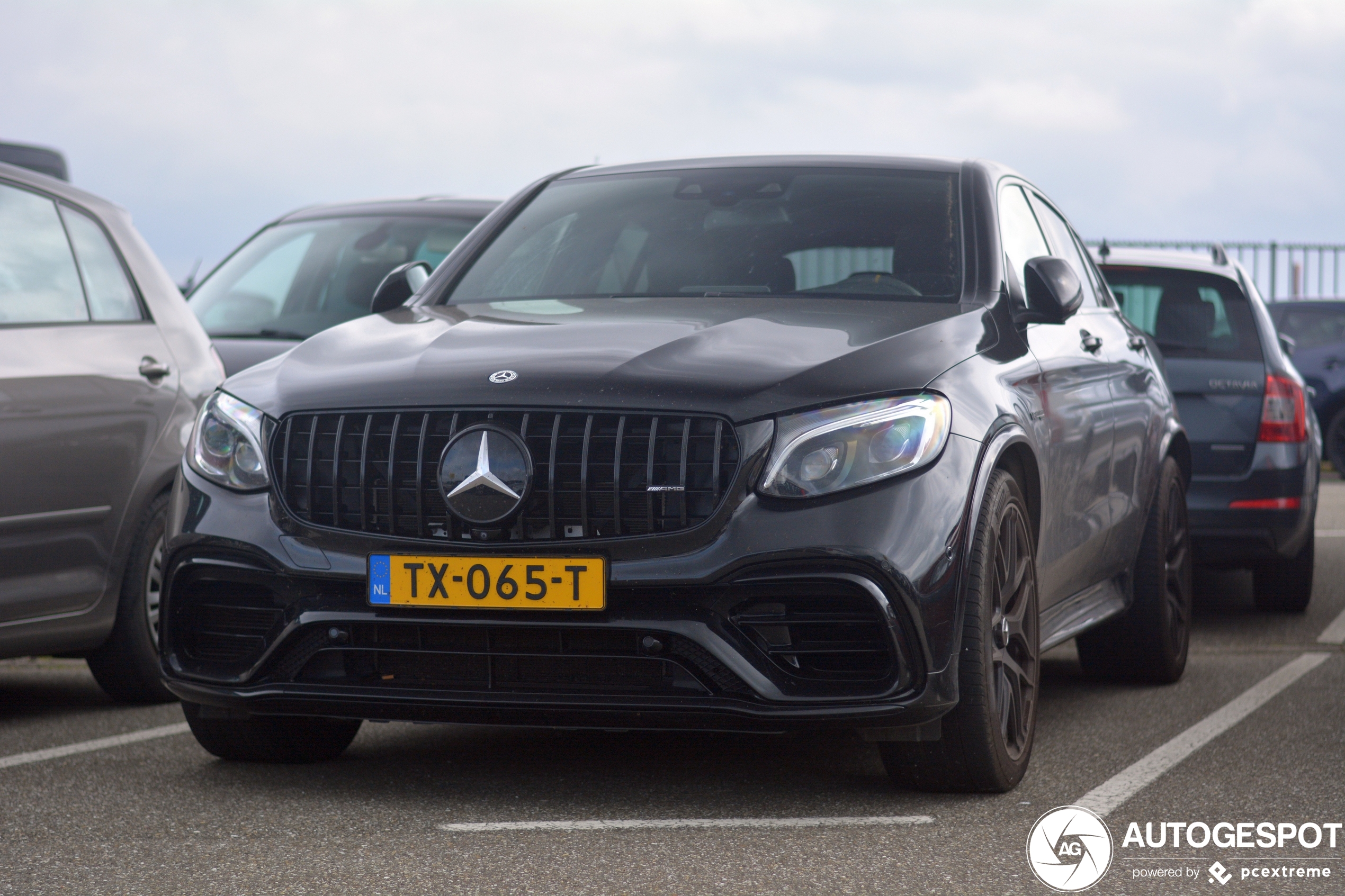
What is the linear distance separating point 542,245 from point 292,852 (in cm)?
229

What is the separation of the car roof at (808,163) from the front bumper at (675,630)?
62.2 inches

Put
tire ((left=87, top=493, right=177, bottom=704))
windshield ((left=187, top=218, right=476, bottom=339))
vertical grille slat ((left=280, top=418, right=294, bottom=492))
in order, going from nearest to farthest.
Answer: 1. vertical grille slat ((left=280, top=418, right=294, bottom=492))
2. tire ((left=87, top=493, right=177, bottom=704))
3. windshield ((left=187, top=218, right=476, bottom=339))

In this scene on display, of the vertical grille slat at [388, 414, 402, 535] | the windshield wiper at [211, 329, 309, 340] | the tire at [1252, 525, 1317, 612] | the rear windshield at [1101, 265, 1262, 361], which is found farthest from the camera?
the windshield wiper at [211, 329, 309, 340]

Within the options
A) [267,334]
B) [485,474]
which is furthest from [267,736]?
[267,334]

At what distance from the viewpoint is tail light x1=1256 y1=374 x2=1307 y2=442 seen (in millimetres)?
8211

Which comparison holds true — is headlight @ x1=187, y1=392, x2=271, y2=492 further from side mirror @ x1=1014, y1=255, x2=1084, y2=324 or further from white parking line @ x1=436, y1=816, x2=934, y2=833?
side mirror @ x1=1014, y1=255, x2=1084, y2=324

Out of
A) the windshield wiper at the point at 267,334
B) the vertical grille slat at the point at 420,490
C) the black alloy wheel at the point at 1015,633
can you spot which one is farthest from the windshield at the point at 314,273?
the black alloy wheel at the point at 1015,633

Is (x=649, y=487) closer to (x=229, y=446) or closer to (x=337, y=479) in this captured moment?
(x=337, y=479)

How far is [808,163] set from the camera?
19.0 ft

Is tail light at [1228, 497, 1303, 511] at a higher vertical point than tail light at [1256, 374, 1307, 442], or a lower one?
lower

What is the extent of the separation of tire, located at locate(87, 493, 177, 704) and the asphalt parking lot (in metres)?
0.13

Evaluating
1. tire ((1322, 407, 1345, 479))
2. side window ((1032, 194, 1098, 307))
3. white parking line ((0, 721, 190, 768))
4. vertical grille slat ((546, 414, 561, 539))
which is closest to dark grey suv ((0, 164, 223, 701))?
white parking line ((0, 721, 190, 768))

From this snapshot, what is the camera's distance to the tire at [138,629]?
629 cm

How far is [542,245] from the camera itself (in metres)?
5.73
